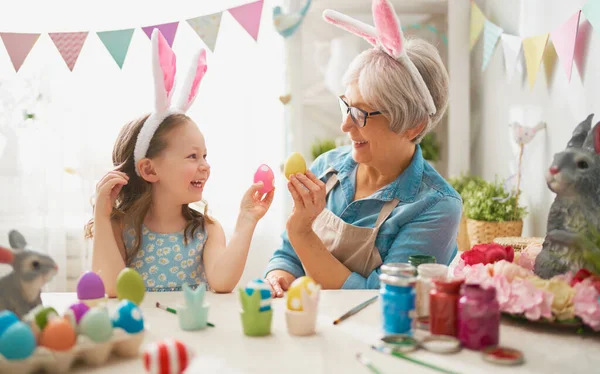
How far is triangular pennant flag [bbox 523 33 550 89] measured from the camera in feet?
7.52

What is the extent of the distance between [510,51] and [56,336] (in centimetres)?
234

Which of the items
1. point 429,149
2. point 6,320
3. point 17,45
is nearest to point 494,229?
point 429,149

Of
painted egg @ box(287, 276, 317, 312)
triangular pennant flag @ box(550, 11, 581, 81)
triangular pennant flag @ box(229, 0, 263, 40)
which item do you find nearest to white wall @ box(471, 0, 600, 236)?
triangular pennant flag @ box(550, 11, 581, 81)

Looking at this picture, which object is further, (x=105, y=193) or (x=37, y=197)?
(x=37, y=197)

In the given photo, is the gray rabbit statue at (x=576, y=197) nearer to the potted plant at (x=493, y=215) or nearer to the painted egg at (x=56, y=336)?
the painted egg at (x=56, y=336)

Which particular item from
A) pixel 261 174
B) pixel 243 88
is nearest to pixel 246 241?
pixel 261 174

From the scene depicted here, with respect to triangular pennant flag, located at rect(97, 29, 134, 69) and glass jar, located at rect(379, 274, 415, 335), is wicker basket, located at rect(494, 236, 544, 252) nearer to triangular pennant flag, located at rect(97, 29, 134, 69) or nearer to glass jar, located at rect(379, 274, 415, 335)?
glass jar, located at rect(379, 274, 415, 335)

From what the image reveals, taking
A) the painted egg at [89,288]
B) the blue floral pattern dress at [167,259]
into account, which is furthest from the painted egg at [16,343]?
the blue floral pattern dress at [167,259]

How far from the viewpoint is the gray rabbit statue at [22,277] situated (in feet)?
3.27

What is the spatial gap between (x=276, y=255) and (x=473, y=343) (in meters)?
0.94

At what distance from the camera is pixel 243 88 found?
2893mm

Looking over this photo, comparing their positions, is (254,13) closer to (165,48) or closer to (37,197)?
(165,48)

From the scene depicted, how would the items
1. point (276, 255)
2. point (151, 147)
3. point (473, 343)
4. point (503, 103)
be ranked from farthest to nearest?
point (503, 103)
point (276, 255)
point (151, 147)
point (473, 343)

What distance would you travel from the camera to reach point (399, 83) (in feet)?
5.28
